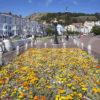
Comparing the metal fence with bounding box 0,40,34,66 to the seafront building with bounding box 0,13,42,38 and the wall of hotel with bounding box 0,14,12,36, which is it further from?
the wall of hotel with bounding box 0,14,12,36

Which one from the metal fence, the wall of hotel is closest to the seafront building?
the wall of hotel

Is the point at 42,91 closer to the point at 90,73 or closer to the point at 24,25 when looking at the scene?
the point at 90,73

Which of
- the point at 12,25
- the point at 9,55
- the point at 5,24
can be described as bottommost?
the point at 12,25

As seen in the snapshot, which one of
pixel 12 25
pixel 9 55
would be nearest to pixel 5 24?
pixel 12 25

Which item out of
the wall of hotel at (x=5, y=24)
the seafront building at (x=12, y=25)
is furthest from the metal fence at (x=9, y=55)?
the wall of hotel at (x=5, y=24)

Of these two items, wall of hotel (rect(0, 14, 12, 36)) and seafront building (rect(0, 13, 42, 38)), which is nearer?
wall of hotel (rect(0, 14, 12, 36))

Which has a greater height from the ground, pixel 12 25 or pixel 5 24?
pixel 5 24

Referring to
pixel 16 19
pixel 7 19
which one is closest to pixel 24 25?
pixel 16 19

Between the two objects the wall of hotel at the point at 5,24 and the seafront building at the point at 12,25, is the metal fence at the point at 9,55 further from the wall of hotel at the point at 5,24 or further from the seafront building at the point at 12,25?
the wall of hotel at the point at 5,24

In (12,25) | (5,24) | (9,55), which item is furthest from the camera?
(12,25)

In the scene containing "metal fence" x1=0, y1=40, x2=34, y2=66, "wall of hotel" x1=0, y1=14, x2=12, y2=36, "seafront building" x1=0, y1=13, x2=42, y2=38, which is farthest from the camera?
"seafront building" x1=0, y1=13, x2=42, y2=38

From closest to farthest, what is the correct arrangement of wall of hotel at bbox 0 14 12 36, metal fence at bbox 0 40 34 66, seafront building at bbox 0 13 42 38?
metal fence at bbox 0 40 34 66, wall of hotel at bbox 0 14 12 36, seafront building at bbox 0 13 42 38

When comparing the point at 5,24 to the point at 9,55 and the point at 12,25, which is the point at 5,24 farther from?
the point at 9,55

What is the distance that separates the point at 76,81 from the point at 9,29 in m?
158
